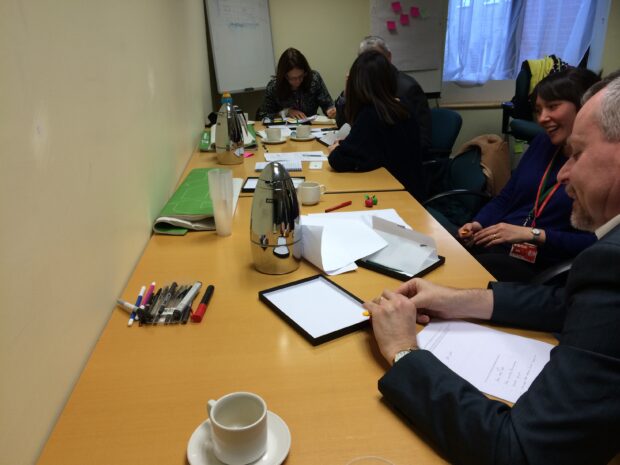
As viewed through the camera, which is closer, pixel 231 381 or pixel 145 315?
pixel 231 381

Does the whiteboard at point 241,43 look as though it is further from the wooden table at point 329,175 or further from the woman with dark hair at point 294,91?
the wooden table at point 329,175

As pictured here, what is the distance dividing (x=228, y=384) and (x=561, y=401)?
1.75 feet

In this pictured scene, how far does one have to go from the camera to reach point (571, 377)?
62cm

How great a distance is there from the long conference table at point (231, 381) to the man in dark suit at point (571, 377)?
0.15ft

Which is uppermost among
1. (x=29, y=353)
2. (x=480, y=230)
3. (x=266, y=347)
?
(x=29, y=353)

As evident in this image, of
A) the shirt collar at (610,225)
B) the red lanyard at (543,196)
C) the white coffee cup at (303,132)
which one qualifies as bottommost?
the red lanyard at (543,196)

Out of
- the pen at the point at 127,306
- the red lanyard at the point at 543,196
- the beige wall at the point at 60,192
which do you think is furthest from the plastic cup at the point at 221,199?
the red lanyard at the point at 543,196

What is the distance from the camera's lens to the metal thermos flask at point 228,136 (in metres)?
2.28

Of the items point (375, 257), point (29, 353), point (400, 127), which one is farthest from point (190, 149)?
point (29, 353)

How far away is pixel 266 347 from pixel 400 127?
160 cm

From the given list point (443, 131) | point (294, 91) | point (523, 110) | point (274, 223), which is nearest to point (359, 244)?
point (274, 223)

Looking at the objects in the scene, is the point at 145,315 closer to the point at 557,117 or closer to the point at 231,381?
the point at 231,381

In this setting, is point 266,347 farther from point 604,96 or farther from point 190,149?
point 190,149

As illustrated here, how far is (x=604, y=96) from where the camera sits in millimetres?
751
